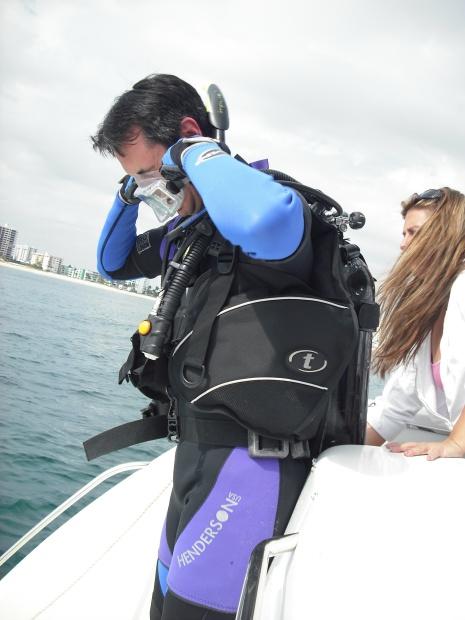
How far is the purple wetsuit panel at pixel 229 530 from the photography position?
3.96ft

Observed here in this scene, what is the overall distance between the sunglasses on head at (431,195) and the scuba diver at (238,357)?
2.42ft

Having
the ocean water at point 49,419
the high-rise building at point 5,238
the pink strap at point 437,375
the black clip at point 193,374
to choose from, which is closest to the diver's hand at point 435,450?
the pink strap at point 437,375

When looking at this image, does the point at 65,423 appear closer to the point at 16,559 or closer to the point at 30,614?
the point at 16,559

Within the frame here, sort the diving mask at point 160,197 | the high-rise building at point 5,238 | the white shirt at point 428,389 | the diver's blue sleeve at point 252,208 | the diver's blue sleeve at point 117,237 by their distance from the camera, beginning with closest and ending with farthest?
the diver's blue sleeve at point 252,208 → the diving mask at point 160,197 → the white shirt at point 428,389 → the diver's blue sleeve at point 117,237 → the high-rise building at point 5,238

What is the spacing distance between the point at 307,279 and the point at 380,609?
715 millimetres

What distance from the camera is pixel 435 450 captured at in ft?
4.02

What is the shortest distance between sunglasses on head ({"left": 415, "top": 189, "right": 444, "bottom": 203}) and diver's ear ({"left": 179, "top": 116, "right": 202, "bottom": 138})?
100 centimetres

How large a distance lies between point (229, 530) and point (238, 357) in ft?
1.43

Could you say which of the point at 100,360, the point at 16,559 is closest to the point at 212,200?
the point at 16,559

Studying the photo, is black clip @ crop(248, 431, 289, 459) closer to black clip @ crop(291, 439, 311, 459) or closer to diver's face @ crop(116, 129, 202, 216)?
black clip @ crop(291, 439, 311, 459)

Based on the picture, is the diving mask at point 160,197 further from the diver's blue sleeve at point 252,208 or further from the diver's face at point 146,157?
the diver's blue sleeve at point 252,208

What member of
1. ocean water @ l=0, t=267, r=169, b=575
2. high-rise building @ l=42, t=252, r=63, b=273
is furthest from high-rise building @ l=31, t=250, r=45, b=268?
ocean water @ l=0, t=267, r=169, b=575

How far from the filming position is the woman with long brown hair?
155 cm

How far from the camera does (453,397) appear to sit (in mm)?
1527
